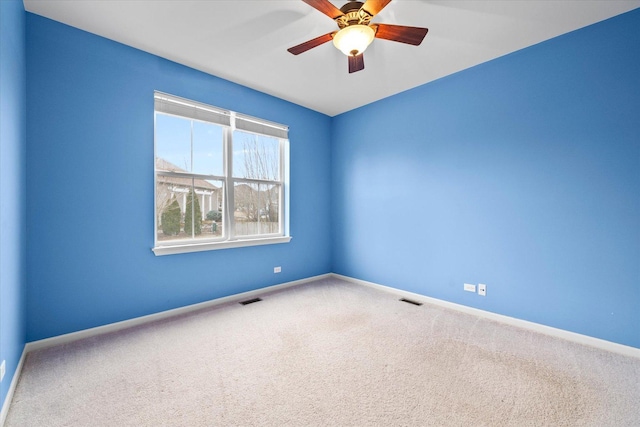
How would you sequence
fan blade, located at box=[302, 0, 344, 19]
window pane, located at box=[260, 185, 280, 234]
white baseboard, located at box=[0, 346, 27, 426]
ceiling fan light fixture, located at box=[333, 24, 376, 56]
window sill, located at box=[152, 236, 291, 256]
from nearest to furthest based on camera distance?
white baseboard, located at box=[0, 346, 27, 426], fan blade, located at box=[302, 0, 344, 19], ceiling fan light fixture, located at box=[333, 24, 376, 56], window sill, located at box=[152, 236, 291, 256], window pane, located at box=[260, 185, 280, 234]

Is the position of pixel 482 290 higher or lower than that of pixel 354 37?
lower

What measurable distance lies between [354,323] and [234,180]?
231cm

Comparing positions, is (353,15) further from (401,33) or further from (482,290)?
(482,290)

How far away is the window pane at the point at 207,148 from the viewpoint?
3254mm

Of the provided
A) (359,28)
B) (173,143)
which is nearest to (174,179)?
(173,143)

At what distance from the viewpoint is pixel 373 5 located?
1.81 metres

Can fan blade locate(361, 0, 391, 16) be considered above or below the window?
above

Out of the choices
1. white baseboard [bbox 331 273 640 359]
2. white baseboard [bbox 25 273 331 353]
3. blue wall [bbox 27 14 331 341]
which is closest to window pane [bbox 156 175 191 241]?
blue wall [bbox 27 14 331 341]

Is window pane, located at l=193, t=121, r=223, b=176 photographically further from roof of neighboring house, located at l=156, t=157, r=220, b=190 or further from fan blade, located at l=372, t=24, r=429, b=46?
fan blade, located at l=372, t=24, r=429, b=46

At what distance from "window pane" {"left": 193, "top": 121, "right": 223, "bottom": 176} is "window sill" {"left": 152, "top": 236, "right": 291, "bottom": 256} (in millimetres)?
878

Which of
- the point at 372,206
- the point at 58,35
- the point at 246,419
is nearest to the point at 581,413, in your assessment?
the point at 246,419

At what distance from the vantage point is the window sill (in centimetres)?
Result: 290

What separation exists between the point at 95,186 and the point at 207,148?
122 cm

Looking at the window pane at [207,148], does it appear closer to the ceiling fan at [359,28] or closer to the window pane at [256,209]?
the window pane at [256,209]
